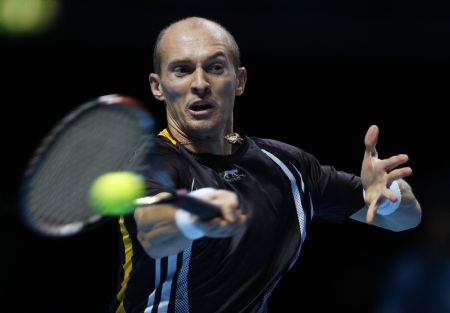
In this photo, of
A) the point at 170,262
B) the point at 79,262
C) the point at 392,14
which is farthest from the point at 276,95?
the point at 170,262

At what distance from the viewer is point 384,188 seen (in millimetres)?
3420

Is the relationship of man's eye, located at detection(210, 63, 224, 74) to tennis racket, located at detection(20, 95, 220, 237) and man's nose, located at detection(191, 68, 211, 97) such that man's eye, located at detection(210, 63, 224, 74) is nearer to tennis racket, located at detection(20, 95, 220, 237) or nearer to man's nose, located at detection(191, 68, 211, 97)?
man's nose, located at detection(191, 68, 211, 97)

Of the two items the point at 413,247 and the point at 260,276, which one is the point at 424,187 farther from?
the point at 260,276

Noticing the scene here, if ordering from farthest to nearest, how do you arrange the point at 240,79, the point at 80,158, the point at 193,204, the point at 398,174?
the point at 240,79
the point at 398,174
the point at 80,158
the point at 193,204

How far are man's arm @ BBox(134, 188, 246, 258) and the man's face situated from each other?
69 centimetres

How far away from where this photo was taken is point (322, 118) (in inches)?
267

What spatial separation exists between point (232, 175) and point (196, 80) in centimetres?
43

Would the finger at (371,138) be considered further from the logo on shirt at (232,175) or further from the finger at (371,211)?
the logo on shirt at (232,175)

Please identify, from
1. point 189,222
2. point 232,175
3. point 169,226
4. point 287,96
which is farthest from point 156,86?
point 287,96

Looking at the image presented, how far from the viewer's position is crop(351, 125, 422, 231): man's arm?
338 cm

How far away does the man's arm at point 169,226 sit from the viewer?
259 cm

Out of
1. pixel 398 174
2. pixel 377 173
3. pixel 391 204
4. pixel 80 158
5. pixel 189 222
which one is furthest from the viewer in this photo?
pixel 391 204

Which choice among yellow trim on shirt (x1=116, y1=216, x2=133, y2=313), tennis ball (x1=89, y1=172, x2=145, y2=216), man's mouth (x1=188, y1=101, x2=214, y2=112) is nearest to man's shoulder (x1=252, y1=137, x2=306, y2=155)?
man's mouth (x1=188, y1=101, x2=214, y2=112)

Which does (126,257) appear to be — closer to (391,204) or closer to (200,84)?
(200,84)
